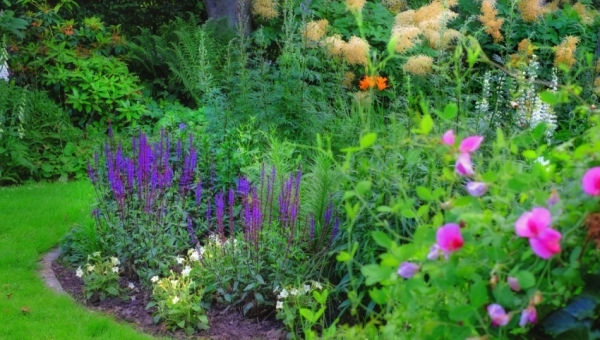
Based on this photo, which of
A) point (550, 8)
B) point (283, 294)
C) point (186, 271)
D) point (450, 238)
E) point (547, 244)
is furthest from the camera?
point (550, 8)

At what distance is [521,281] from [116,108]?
7.36 meters

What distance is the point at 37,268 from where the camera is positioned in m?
5.15

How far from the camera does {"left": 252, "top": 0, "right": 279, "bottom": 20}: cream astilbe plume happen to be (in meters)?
9.13

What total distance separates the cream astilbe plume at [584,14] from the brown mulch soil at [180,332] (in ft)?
22.0

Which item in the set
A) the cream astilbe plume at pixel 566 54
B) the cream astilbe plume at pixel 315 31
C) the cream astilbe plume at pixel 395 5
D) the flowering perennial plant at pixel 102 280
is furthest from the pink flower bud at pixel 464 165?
the cream astilbe plume at pixel 395 5

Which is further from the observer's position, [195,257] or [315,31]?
[315,31]

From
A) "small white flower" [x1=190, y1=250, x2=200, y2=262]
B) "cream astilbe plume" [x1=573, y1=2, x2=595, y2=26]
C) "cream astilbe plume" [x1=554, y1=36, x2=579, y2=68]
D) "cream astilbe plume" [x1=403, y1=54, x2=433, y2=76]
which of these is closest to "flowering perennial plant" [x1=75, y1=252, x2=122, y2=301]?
"small white flower" [x1=190, y1=250, x2=200, y2=262]

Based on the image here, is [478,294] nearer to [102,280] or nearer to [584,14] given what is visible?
[102,280]

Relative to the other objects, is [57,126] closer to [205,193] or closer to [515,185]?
[205,193]

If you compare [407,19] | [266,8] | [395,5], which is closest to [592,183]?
[407,19]

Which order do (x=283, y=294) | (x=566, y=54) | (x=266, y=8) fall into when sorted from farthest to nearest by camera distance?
(x=266, y=8) < (x=566, y=54) < (x=283, y=294)

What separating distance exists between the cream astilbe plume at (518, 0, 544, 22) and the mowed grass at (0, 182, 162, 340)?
5.33m

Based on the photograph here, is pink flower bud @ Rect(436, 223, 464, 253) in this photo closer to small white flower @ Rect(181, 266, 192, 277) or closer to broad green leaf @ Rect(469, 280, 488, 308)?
broad green leaf @ Rect(469, 280, 488, 308)

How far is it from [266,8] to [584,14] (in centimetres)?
410
